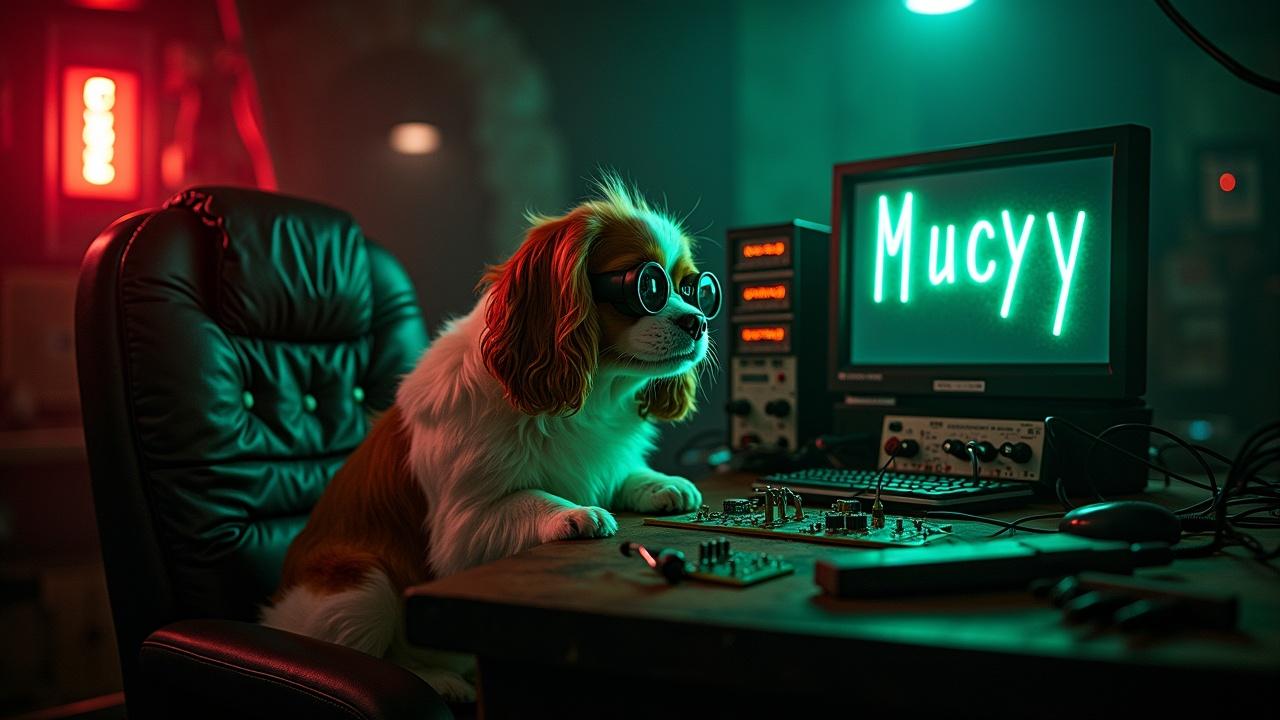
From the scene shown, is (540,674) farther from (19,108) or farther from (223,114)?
(19,108)

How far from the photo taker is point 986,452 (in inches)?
59.0

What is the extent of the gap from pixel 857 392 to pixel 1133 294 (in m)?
0.52

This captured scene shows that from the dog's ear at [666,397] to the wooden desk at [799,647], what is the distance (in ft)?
1.75

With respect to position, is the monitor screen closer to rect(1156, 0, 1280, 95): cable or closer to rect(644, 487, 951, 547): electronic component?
rect(1156, 0, 1280, 95): cable

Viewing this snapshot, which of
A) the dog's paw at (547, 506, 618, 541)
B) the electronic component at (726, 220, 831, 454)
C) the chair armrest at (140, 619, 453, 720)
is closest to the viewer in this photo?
the chair armrest at (140, 619, 453, 720)

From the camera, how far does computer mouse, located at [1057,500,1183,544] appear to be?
0.94m

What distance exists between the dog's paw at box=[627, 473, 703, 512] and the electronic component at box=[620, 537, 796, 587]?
0.36 meters

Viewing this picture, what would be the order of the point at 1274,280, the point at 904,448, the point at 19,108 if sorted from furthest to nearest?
the point at 19,108 < the point at 1274,280 < the point at 904,448

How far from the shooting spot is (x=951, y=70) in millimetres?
2248

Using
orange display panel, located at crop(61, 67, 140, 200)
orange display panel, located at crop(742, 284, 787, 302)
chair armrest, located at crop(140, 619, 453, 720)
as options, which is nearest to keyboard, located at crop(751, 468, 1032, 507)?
orange display panel, located at crop(742, 284, 787, 302)

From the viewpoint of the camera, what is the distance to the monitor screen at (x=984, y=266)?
1.52 meters

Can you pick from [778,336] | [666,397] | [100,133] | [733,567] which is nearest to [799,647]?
[733,567]

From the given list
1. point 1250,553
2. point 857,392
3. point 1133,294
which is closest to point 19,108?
point 857,392

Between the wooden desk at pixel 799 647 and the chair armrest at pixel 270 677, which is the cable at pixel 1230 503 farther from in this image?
the chair armrest at pixel 270 677
